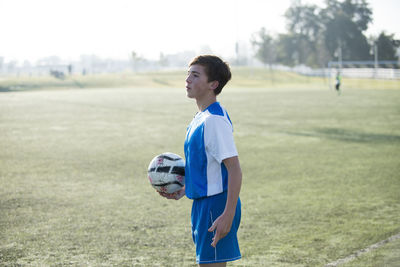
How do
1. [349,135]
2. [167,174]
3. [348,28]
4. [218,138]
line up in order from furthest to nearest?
[348,28] → [349,135] → [167,174] → [218,138]

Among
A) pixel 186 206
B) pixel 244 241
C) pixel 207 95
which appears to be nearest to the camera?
pixel 207 95

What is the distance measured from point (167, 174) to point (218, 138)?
0.93m

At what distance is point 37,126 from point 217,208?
1476 centimetres

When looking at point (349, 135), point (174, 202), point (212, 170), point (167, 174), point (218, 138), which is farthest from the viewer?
point (349, 135)

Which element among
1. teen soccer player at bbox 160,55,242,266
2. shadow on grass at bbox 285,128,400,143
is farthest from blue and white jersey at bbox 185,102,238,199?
shadow on grass at bbox 285,128,400,143

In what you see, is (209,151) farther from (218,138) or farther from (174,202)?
(174,202)

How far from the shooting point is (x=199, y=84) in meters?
2.79

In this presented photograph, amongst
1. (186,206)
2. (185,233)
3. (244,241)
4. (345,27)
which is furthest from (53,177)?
(345,27)

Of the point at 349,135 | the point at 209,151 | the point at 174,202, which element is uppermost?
the point at 209,151

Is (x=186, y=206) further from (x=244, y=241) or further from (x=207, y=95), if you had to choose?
(x=207, y=95)

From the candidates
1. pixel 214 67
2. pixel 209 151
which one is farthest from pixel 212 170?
pixel 214 67

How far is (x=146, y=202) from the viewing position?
6.52m

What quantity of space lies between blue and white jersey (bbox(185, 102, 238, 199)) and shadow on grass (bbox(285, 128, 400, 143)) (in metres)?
10.2

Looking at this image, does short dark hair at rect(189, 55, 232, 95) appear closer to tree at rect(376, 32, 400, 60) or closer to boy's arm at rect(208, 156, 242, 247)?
boy's arm at rect(208, 156, 242, 247)
